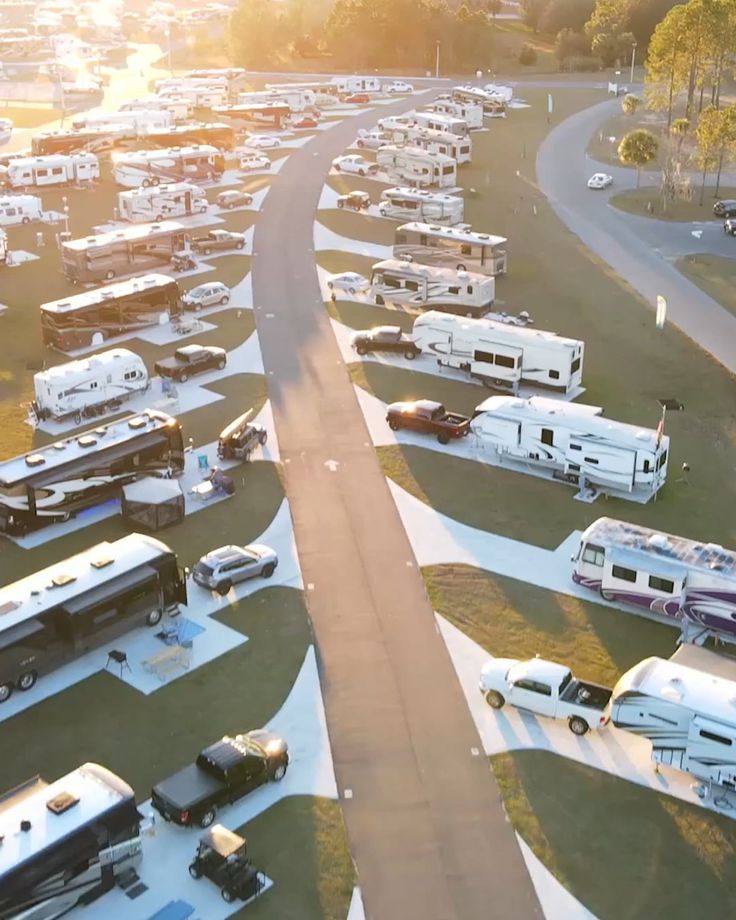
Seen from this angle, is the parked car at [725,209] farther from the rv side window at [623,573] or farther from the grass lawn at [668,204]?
the rv side window at [623,573]

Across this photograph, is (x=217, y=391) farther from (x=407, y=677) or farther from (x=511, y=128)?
(x=511, y=128)

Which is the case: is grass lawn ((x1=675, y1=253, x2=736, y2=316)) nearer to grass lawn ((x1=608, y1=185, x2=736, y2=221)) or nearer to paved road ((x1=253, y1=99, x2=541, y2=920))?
grass lawn ((x1=608, y1=185, x2=736, y2=221))

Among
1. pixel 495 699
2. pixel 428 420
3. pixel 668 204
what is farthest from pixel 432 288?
pixel 495 699

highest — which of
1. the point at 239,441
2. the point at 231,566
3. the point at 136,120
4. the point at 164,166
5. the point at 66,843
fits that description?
the point at 136,120

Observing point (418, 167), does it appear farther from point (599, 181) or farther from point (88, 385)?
point (88, 385)

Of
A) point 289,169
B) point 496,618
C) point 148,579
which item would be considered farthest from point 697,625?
point 289,169

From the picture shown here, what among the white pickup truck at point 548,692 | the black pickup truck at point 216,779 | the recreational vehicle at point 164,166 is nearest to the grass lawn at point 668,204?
the recreational vehicle at point 164,166

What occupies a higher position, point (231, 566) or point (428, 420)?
point (428, 420)
